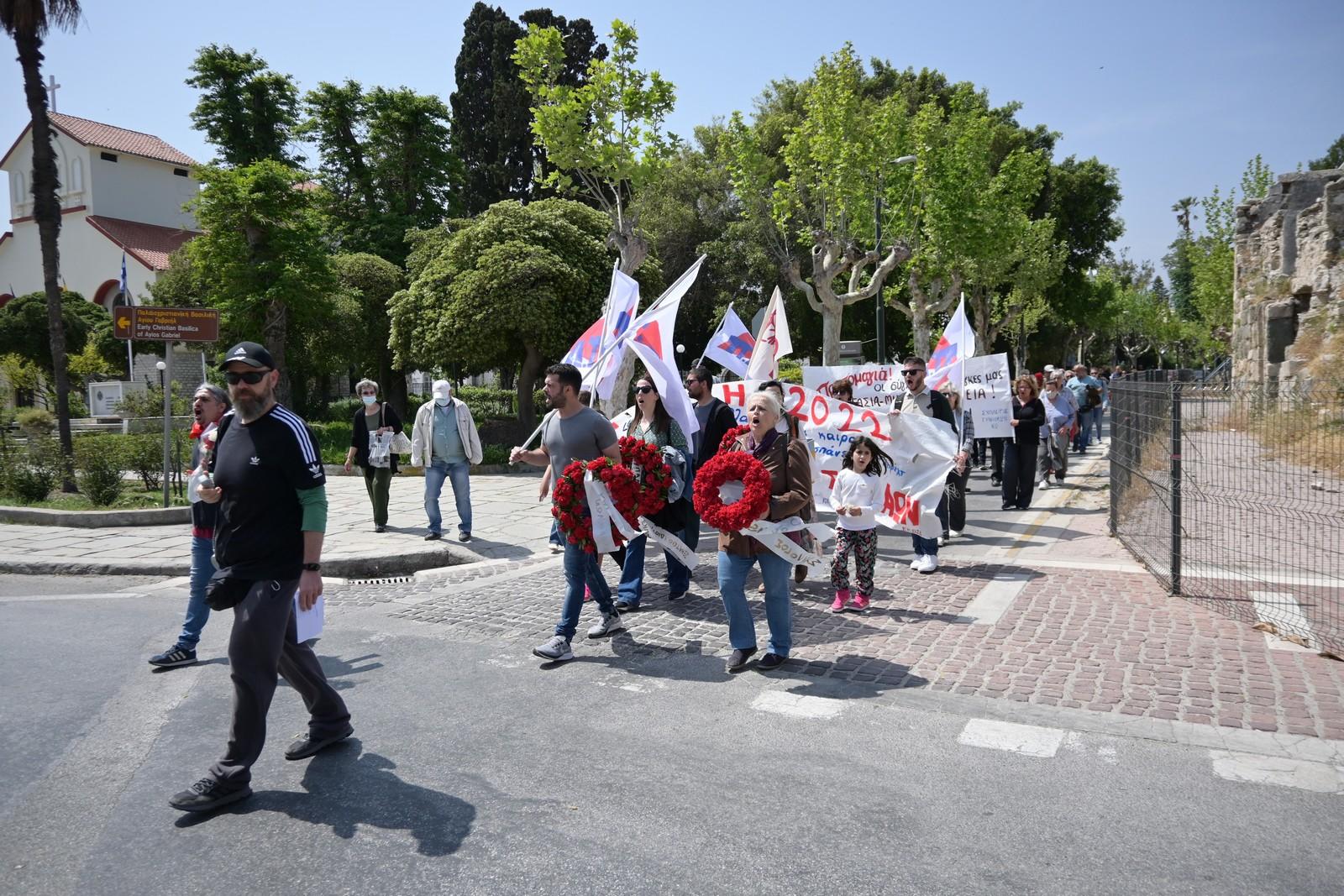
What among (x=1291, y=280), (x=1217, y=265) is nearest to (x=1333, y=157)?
(x=1217, y=265)

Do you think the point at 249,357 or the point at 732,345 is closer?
the point at 249,357

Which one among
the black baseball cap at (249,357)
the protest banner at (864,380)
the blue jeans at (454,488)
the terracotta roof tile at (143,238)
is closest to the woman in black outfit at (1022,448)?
the protest banner at (864,380)

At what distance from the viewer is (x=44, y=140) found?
678 inches

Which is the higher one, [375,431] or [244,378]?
[244,378]

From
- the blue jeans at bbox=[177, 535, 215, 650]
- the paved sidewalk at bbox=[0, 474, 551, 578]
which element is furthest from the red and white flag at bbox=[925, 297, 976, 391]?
the blue jeans at bbox=[177, 535, 215, 650]

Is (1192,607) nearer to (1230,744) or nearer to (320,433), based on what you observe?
(1230,744)

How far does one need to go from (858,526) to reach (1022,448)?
6471mm

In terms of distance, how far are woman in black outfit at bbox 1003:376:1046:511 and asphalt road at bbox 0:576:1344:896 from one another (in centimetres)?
823

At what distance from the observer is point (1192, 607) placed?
23.3 feet

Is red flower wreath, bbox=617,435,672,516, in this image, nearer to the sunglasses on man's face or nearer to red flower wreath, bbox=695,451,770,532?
red flower wreath, bbox=695,451,770,532

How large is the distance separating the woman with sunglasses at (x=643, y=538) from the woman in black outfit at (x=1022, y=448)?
264 inches

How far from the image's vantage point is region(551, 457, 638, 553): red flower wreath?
6309mm

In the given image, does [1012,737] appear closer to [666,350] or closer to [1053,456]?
[666,350]

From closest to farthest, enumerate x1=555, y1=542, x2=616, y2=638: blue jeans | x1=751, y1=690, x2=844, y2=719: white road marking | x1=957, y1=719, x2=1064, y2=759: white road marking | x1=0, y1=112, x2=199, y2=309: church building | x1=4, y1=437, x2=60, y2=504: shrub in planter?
x1=957, y1=719, x2=1064, y2=759: white road marking → x1=751, y1=690, x2=844, y2=719: white road marking → x1=555, y1=542, x2=616, y2=638: blue jeans → x1=4, y1=437, x2=60, y2=504: shrub in planter → x1=0, y1=112, x2=199, y2=309: church building
